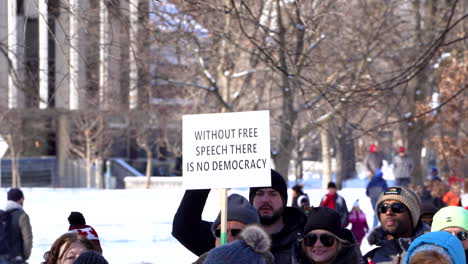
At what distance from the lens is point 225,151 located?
523 centimetres

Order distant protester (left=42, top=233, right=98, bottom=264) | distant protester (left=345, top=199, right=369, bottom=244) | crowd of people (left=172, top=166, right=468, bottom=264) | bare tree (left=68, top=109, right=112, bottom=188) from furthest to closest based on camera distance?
bare tree (left=68, top=109, right=112, bottom=188)
distant protester (left=345, top=199, right=369, bottom=244)
crowd of people (left=172, top=166, right=468, bottom=264)
distant protester (left=42, top=233, right=98, bottom=264)

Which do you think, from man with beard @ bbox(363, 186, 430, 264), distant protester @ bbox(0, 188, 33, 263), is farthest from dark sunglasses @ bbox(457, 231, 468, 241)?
distant protester @ bbox(0, 188, 33, 263)

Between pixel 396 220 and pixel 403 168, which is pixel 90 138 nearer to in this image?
pixel 403 168

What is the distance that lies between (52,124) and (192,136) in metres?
45.5

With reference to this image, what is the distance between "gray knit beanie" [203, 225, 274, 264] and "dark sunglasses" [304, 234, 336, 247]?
160 cm

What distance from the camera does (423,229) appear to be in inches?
228

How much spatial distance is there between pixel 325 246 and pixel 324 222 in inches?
5.5

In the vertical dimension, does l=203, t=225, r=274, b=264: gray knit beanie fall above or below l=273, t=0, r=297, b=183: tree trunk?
below

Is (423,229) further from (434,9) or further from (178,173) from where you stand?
(178,173)

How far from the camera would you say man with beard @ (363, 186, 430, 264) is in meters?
5.64

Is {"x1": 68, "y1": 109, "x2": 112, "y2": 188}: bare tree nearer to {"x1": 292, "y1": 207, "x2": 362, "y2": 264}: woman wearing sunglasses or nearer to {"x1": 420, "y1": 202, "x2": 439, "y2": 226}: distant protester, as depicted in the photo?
{"x1": 420, "y1": 202, "x2": 439, "y2": 226}: distant protester

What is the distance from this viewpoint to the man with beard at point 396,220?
5.64 m

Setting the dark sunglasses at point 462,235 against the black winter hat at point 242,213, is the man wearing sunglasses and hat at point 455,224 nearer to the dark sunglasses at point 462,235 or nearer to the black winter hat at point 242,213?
the dark sunglasses at point 462,235

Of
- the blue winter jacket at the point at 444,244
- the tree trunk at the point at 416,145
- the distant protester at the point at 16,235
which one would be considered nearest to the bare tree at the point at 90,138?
the tree trunk at the point at 416,145
